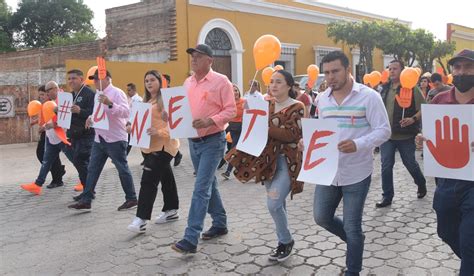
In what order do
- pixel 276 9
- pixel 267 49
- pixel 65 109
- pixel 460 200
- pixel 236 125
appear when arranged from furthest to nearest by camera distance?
pixel 276 9 < pixel 236 125 < pixel 65 109 < pixel 267 49 < pixel 460 200

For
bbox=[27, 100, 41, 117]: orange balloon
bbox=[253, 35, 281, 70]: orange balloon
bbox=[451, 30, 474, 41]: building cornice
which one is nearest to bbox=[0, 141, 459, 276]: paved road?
bbox=[27, 100, 41, 117]: orange balloon

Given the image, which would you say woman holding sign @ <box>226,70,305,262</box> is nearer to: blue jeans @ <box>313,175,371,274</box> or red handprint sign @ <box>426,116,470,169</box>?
blue jeans @ <box>313,175,371,274</box>

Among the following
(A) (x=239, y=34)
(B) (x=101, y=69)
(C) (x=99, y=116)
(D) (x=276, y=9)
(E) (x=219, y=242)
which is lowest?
(E) (x=219, y=242)

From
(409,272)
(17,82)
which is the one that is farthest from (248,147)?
(17,82)

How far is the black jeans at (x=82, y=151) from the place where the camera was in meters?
6.47

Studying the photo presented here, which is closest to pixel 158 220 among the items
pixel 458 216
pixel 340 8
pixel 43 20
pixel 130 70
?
pixel 458 216

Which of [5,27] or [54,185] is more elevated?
[5,27]

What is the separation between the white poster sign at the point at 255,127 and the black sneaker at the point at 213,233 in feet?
3.73

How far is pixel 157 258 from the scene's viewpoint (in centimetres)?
421

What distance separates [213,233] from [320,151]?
1901 millimetres

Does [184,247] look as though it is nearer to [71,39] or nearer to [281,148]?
[281,148]

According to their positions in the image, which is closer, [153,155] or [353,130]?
[353,130]

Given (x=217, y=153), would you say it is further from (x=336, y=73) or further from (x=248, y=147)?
(x=336, y=73)

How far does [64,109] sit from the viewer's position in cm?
630
